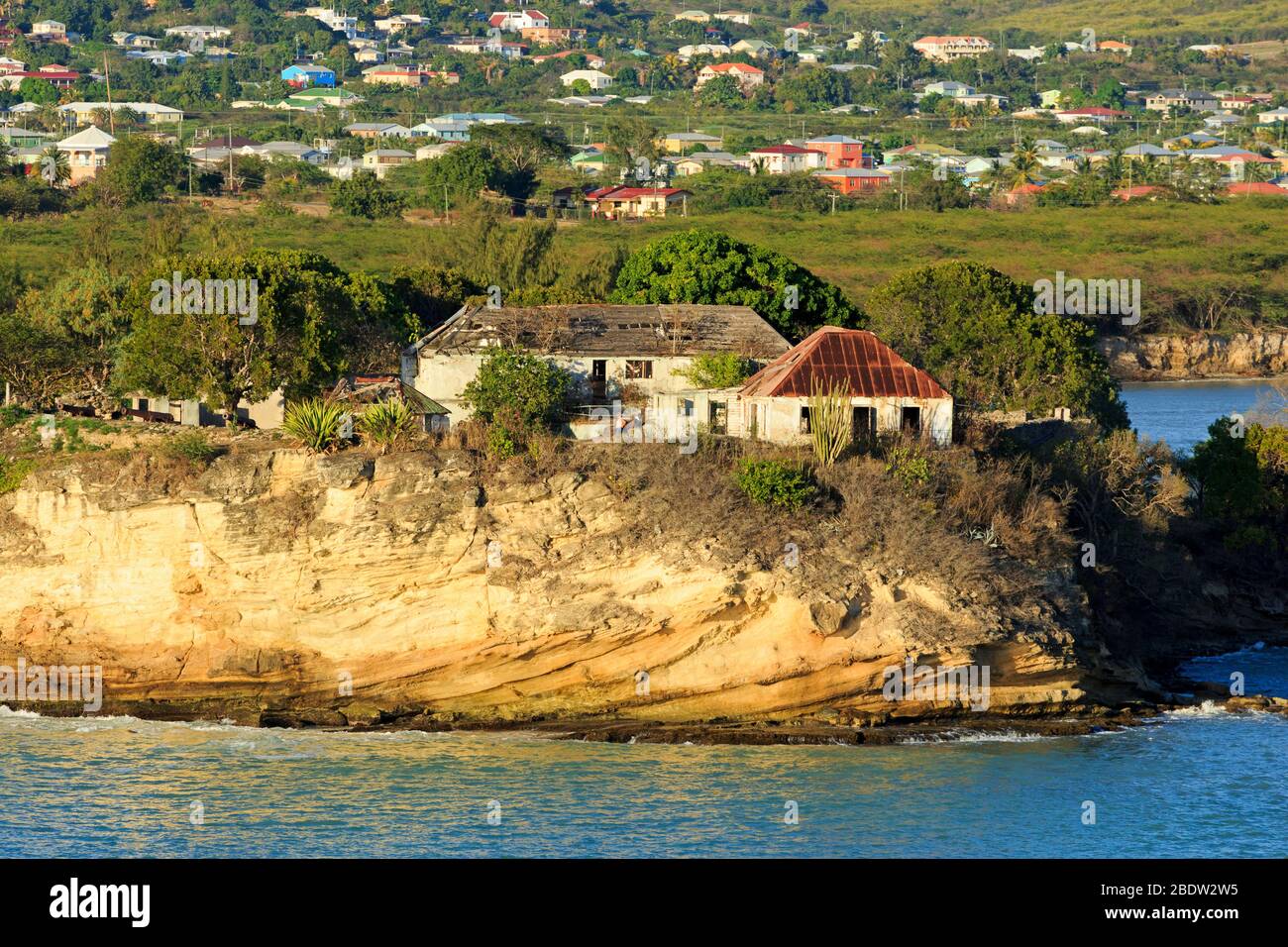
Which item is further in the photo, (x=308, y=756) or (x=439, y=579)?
(x=439, y=579)

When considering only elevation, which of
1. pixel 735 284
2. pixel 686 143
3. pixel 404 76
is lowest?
pixel 735 284

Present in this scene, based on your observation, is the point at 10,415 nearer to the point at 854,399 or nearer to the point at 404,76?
the point at 854,399

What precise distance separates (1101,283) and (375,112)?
8795cm

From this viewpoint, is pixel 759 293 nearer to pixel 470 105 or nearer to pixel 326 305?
pixel 326 305

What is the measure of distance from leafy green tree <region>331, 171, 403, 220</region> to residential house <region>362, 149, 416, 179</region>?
796 inches

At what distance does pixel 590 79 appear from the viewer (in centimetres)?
19388

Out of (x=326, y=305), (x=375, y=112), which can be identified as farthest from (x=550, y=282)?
(x=375, y=112)

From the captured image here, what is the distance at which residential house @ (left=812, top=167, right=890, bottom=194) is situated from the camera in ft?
407

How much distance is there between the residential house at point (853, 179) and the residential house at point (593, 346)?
81720 millimetres

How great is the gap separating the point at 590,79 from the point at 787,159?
2415 inches

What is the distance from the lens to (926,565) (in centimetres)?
3516

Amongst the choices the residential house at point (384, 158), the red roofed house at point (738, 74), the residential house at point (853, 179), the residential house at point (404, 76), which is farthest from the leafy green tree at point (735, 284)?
the red roofed house at point (738, 74)

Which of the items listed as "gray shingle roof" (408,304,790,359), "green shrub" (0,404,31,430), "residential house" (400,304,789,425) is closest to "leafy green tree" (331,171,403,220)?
"gray shingle roof" (408,304,790,359)

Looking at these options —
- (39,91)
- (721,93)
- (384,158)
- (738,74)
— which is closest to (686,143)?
(384,158)
